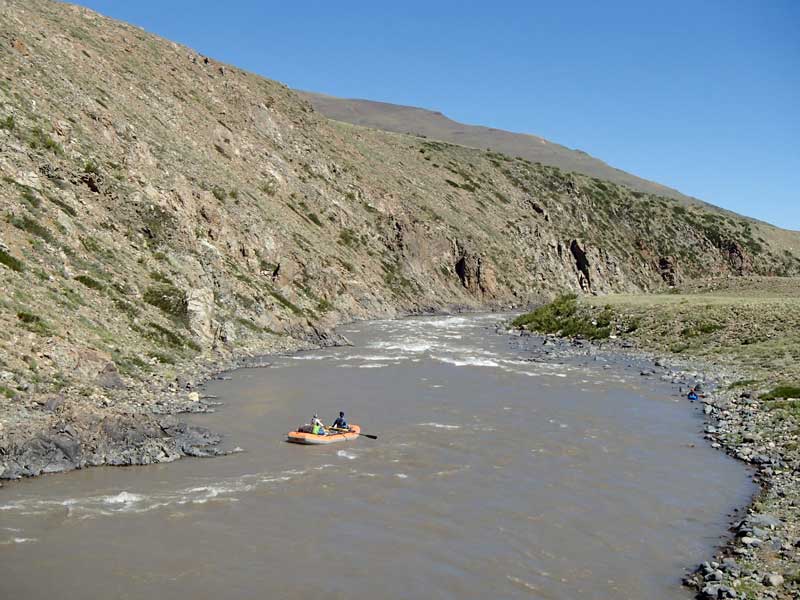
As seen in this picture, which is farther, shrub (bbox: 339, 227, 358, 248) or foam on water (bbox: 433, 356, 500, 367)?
shrub (bbox: 339, 227, 358, 248)

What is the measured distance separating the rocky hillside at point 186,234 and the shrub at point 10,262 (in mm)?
124

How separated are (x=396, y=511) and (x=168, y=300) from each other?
2423cm

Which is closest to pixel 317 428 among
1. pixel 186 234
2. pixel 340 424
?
pixel 340 424

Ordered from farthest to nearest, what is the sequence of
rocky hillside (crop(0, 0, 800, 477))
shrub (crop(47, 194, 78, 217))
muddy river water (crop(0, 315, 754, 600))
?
shrub (crop(47, 194, 78, 217))
rocky hillside (crop(0, 0, 800, 477))
muddy river water (crop(0, 315, 754, 600))

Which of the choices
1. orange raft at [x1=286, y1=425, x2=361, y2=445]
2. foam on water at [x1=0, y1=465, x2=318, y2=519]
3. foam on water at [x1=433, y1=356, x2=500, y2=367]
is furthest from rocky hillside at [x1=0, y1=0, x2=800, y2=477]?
foam on water at [x1=433, y1=356, x2=500, y2=367]

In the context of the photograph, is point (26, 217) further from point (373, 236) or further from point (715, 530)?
point (373, 236)

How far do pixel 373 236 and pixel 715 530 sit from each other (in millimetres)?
68321

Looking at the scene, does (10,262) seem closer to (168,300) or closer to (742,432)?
(168,300)

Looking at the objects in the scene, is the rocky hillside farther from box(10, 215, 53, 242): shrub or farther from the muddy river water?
the muddy river water

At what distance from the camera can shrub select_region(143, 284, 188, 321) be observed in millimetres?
36812

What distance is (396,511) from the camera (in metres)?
17.7

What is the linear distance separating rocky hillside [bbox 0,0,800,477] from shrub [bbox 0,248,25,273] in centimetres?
12

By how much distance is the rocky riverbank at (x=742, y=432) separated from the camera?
13.6 m

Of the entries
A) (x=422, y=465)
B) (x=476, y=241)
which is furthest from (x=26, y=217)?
(x=476, y=241)
